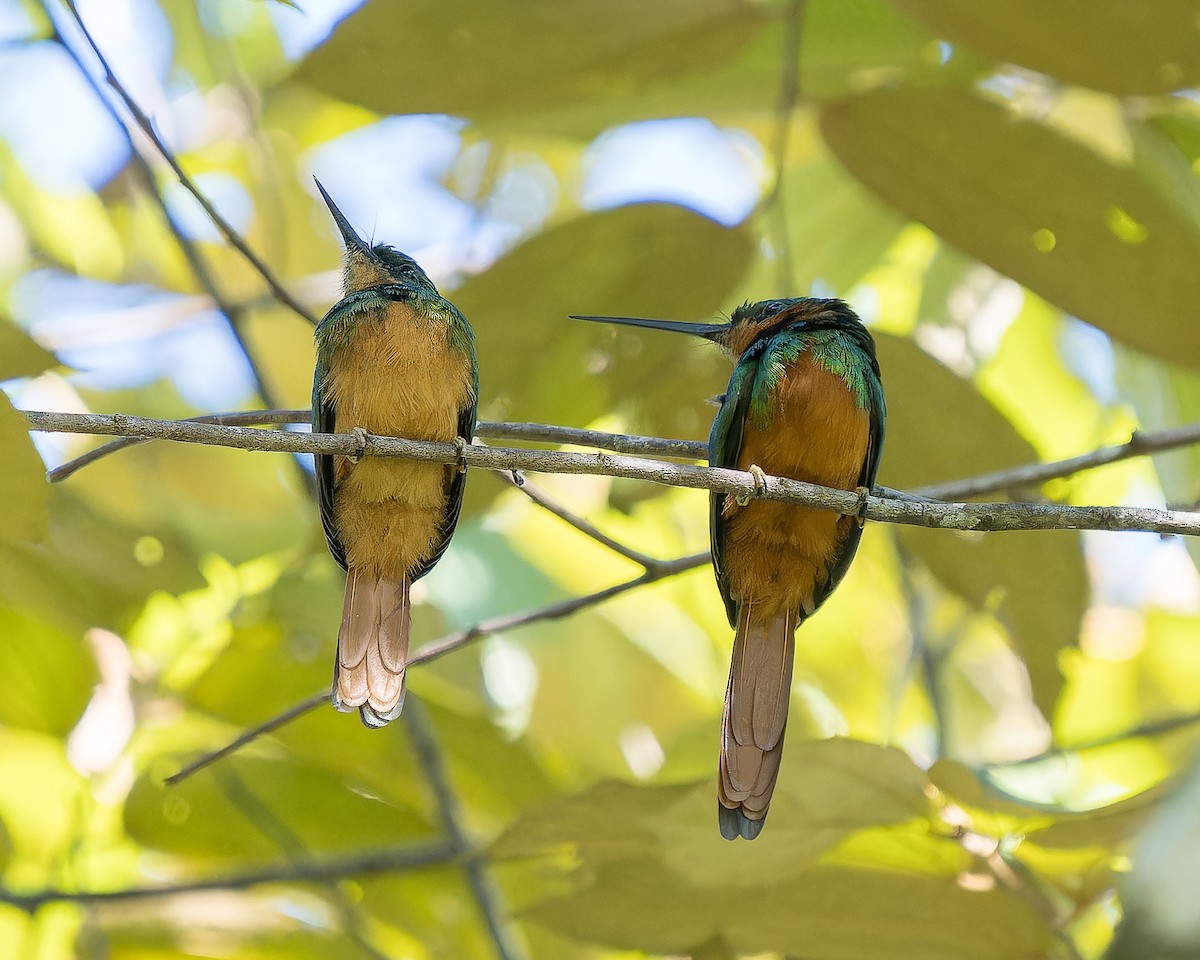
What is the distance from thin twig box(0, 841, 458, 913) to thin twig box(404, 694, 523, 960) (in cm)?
4

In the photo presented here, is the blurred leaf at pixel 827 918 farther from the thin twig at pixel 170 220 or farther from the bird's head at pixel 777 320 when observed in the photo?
the thin twig at pixel 170 220

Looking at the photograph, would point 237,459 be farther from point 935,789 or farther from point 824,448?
point 935,789

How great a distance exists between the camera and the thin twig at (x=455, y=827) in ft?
7.62

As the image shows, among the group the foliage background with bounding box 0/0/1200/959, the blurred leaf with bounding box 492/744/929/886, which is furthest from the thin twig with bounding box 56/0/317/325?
the blurred leaf with bounding box 492/744/929/886

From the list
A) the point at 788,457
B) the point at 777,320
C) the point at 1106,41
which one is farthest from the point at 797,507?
the point at 1106,41

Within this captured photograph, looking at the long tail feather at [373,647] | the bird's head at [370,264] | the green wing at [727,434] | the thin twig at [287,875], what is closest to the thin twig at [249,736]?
the long tail feather at [373,647]

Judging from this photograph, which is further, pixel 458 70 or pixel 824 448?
pixel 824 448

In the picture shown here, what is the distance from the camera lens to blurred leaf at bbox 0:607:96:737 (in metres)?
2.44

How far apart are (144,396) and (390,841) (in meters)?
1.72

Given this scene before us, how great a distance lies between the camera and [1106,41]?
1.93 metres

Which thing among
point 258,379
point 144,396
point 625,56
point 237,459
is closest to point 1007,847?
point 625,56

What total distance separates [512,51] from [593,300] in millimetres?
450

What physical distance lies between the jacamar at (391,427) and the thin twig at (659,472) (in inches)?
16.6

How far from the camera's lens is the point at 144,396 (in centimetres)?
373
